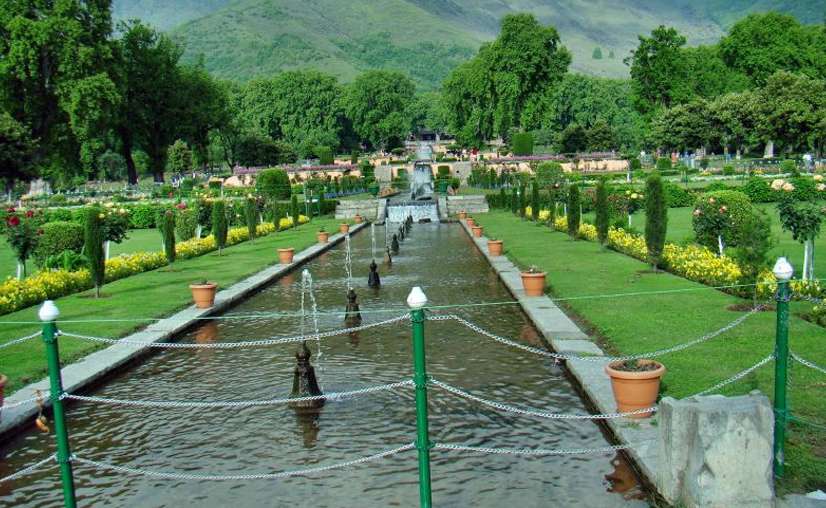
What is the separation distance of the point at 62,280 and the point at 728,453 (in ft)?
49.6

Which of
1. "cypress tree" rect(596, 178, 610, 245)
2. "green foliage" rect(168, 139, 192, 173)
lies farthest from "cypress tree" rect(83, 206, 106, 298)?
"green foliage" rect(168, 139, 192, 173)

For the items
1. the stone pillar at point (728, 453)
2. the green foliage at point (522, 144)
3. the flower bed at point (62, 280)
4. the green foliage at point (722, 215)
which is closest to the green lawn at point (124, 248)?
the flower bed at point (62, 280)

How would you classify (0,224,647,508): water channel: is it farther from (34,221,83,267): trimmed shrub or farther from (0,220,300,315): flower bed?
(34,221,83,267): trimmed shrub

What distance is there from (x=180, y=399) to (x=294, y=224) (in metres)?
28.8

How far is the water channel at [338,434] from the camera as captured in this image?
5828 mm

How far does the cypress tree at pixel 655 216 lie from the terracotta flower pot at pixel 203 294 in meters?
8.97

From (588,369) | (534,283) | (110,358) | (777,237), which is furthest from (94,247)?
(777,237)

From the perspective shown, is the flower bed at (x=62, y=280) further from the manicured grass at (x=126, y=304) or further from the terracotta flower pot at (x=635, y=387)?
the terracotta flower pot at (x=635, y=387)

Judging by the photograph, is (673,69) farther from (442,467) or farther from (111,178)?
(442,467)

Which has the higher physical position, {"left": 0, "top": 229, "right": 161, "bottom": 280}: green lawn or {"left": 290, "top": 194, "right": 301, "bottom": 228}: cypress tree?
{"left": 290, "top": 194, "right": 301, "bottom": 228}: cypress tree

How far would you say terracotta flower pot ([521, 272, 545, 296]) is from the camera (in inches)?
537

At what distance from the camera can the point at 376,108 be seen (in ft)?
326

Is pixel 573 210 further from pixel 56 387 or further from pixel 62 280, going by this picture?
pixel 56 387

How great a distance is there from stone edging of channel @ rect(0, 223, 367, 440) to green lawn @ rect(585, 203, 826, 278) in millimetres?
10256
